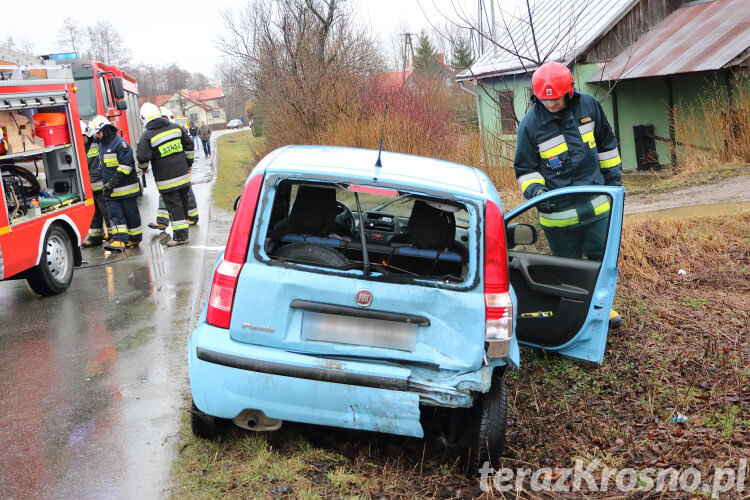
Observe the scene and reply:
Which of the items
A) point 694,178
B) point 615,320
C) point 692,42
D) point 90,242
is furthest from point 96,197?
point 692,42

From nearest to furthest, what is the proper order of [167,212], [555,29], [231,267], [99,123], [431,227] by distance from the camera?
[231,267] → [431,227] → [99,123] → [167,212] → [555,29]

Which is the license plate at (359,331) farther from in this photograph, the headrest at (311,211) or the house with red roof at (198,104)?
the house with red roof at (198,104)

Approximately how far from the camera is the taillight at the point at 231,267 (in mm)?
3494

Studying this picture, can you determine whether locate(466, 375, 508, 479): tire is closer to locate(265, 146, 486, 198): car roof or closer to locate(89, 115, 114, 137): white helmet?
locate(265, 146, 486, 198): car roof

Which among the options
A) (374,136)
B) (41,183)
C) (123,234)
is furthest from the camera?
(374,136)

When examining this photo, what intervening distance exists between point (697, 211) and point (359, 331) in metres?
7.12

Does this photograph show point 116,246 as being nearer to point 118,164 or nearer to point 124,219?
point 124,219

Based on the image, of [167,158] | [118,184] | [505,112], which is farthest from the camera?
[505,112]

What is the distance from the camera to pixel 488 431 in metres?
3.59

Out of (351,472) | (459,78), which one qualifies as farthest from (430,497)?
(459,78)

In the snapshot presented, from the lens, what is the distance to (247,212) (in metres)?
3.56

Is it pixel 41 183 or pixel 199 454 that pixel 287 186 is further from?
pixel 41 183

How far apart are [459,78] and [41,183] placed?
55.7ft

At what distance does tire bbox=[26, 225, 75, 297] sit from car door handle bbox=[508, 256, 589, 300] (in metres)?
5.00
